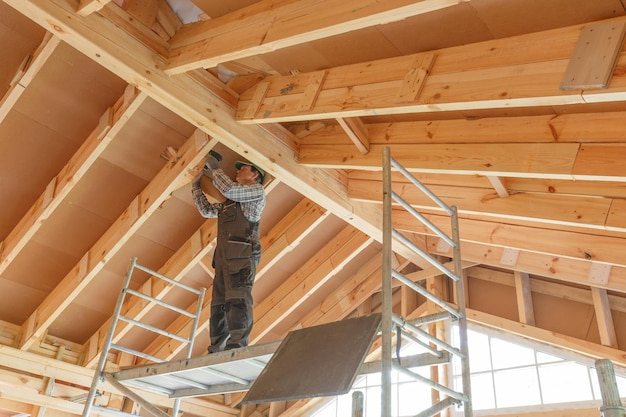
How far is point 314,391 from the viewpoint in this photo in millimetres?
2219

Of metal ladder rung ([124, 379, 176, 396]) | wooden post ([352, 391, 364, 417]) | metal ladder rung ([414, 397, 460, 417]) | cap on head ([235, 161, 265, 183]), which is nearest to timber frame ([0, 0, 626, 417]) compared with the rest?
cap on head ([235, 161, 265, 183])

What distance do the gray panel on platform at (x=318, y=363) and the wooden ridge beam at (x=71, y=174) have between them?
73.2 inches

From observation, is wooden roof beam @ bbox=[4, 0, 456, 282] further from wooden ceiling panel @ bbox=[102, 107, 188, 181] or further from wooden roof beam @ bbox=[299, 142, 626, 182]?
wooden ceiling panel @ bbox=[102, 107, 188, 181]

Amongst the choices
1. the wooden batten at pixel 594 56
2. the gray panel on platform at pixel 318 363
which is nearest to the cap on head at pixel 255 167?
the gray panel on platform at pixel 318 363

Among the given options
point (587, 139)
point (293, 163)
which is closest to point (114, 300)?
point (293, 163)

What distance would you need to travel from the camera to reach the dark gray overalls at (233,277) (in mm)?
3490

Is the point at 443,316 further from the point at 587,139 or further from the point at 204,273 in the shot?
the point at 204,273

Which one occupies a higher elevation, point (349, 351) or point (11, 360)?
point (11, 360)

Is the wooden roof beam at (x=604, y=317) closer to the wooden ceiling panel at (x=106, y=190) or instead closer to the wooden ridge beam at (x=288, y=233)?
the wooden ridge beam at (x=288, y=233)

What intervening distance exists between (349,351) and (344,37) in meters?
1.69

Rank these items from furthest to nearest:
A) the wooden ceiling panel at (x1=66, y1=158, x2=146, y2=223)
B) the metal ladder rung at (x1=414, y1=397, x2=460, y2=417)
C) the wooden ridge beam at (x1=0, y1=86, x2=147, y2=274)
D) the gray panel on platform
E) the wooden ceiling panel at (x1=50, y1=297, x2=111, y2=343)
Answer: the wooden ceiling panel at (x1=50, y1=297, x2=111, y2=343), the wooden ceiling panel at (x1=66, y1=158, x2=146, y2=223), the wooden ridge beam at (x1=0, y1=86, x2=147, y2=274), the metal ladder rung at (x1=414, y1=397, x2=460, y2=417), the gray panel on platform

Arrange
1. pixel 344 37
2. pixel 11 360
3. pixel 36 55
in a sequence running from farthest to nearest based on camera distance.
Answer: pixel 11 360
pixel 36 55
pixel 344 37

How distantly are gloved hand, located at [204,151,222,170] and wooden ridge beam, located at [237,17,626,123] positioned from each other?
1.66 ft

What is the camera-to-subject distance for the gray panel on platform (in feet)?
7.32
